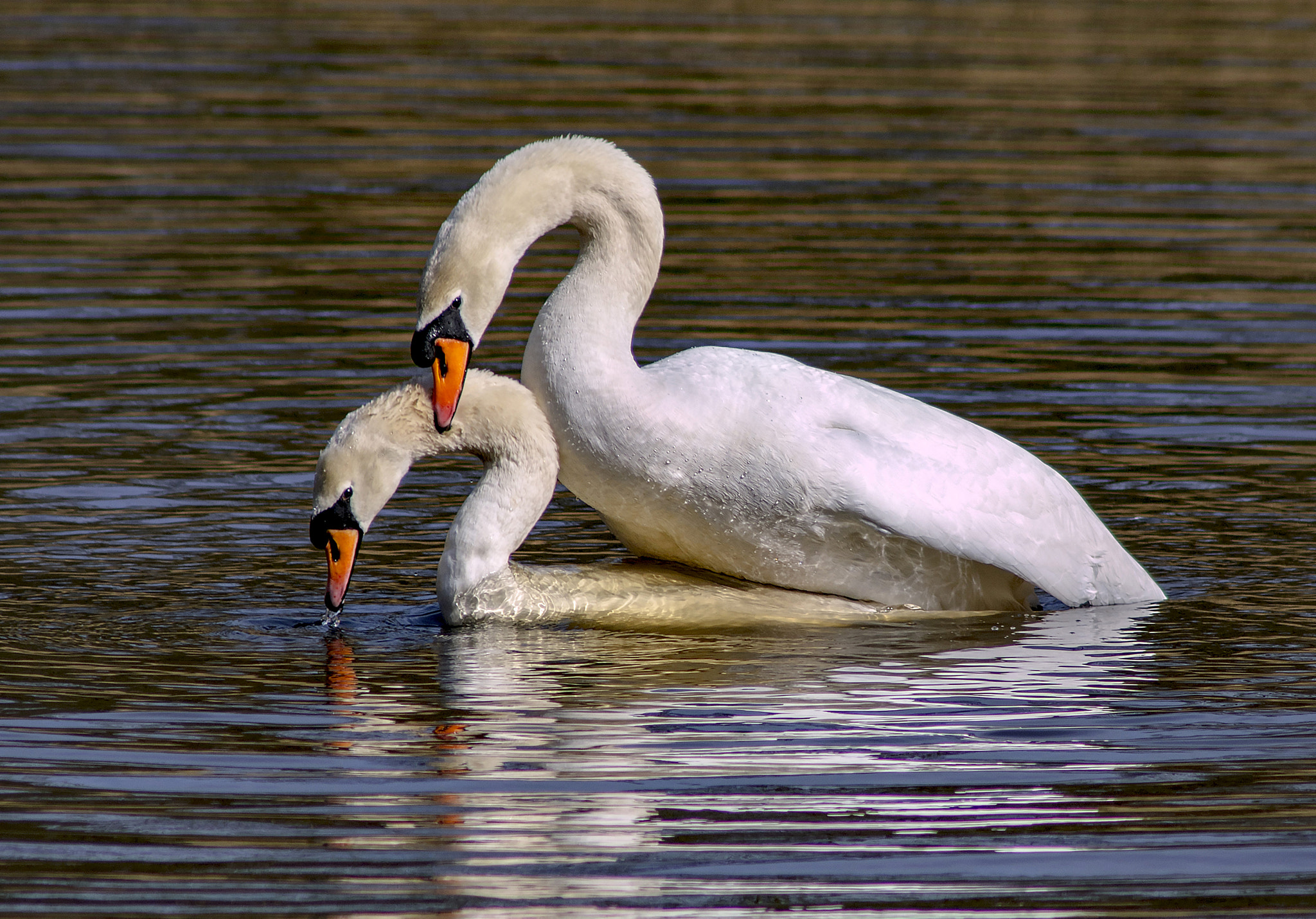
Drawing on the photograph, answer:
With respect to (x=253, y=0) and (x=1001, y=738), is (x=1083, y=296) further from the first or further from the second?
(x=253, y=0)

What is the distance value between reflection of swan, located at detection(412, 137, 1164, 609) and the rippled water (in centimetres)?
28

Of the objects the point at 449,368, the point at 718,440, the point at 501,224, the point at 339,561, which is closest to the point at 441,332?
the point at 449,368

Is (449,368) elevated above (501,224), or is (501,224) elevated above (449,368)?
(501,224)

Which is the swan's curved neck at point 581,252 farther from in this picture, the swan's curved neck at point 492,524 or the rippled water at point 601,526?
the rippled water at point 601,526

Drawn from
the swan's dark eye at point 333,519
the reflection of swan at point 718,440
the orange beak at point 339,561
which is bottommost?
the orange beak at point 339,561

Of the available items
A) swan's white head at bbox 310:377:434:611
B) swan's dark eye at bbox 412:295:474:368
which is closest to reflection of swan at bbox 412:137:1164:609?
swan's dark eye at bbox 412:295:474:368

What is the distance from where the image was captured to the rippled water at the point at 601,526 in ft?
18.0

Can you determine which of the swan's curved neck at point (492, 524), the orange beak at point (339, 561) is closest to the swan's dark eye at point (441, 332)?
the swan's curved neck at point (492, 524)

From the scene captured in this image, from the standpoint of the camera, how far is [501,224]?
295 inches

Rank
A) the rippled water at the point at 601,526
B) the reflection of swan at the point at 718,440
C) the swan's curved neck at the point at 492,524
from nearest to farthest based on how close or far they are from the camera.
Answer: the rippled water at the point at 601,526
the reflection of swan at the point at 718,440
the swan's curved neck at the point at 492,524

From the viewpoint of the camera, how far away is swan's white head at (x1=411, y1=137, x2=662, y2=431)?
7.35 m

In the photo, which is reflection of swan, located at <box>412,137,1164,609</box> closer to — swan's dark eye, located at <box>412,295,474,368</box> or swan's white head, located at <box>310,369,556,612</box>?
swan's dark eye, located at <box>412,295,474,368</box>

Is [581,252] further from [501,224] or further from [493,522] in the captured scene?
[493,522]

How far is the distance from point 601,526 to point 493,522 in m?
1.86
